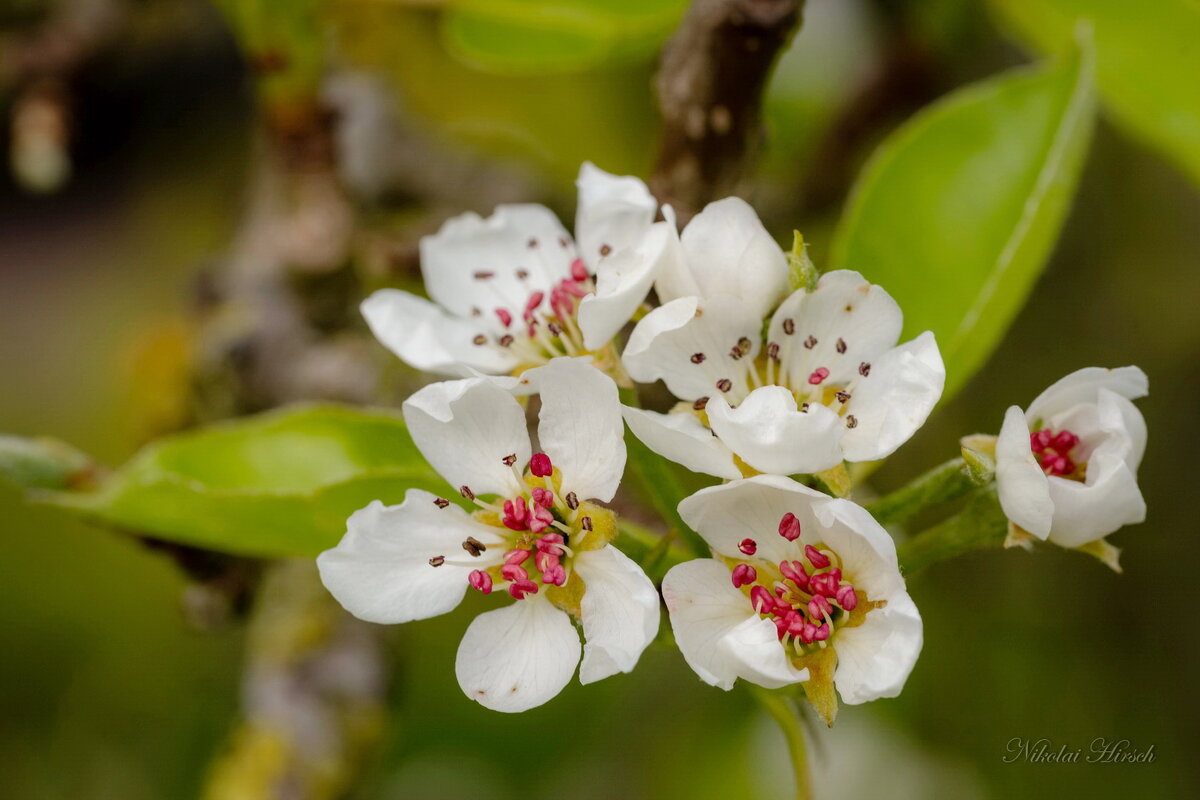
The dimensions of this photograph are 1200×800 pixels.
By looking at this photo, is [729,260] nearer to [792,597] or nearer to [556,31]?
[792,597]

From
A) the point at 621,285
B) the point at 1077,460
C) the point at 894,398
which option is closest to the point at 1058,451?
the point at 1077,460

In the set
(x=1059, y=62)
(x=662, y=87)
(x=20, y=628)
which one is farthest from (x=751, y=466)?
(x=20, y=628)

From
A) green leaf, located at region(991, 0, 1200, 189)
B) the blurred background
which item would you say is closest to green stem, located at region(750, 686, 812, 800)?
the blurred background

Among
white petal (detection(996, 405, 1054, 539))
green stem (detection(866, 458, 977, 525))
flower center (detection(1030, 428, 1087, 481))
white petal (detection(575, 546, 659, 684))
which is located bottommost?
white petal (detection(575, 546, 659, 684))

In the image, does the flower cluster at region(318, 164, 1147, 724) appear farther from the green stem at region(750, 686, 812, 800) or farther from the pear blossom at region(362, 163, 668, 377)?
the green stem at region(750, 686, 812, 800)

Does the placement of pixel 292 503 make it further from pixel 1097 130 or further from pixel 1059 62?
pixel 1097 130

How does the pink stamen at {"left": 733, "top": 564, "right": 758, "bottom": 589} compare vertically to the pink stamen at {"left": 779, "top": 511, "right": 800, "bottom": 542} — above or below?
below
